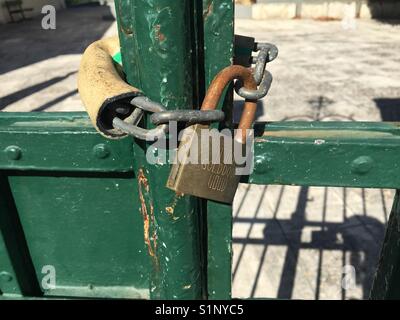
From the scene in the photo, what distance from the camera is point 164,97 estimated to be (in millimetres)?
837

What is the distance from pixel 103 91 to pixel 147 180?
0.31 m

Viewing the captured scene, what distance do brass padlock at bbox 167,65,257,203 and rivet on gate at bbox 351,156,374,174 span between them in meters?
0.28

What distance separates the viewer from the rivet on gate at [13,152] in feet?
3.44

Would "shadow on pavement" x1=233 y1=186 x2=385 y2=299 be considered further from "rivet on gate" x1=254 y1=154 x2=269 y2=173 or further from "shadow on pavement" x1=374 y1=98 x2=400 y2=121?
"shadow on pavement" x1=374 y1=98 x2=400 y2=121

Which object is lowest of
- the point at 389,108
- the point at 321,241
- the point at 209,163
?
the point at 389,108

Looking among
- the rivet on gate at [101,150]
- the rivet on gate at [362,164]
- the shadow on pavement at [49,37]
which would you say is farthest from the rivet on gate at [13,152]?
the shadow on pavement at [49,37]

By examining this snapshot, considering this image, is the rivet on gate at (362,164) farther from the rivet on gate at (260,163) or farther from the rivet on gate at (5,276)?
the rivet on gate at (5,276)

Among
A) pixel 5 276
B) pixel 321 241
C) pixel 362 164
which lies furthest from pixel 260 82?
pixel 321 241

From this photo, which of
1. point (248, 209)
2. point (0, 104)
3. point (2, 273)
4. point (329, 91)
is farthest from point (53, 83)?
point (2, 273)

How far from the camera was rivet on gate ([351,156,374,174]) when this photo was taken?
92 cm

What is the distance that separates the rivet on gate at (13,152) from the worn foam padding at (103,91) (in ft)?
0.97

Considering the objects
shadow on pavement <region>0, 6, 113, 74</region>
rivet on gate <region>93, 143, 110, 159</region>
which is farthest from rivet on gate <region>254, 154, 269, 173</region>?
shadow on pavement <region>0, 6, 113, 74</region>

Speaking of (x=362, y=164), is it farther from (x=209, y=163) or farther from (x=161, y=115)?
(x=161, y=115)

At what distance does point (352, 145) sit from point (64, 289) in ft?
3.60
